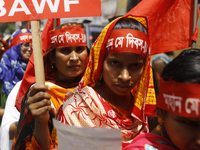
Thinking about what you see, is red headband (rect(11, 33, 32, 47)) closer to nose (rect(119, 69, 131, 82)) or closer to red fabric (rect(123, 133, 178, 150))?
nose (rect(119, 69, 131, 82))

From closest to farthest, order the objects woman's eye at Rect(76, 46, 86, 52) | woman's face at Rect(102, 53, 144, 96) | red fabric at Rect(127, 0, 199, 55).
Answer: woman's face at Rect(102, 53, 144, 96)
red fabric at Rect(127, 0, 199, 55)
woman's eye at Rect(76, 46, 86, 52)

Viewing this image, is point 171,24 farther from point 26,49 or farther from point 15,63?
point 15,63

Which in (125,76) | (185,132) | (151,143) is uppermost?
(125,76)

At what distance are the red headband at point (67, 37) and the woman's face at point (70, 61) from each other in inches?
2.5

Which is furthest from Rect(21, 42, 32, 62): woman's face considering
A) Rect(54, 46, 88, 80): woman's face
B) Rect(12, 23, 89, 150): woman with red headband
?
Rect(54, 46, 88, 80): woman's face

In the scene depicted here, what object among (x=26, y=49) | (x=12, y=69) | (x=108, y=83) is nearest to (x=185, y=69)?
(x=108, y=83)

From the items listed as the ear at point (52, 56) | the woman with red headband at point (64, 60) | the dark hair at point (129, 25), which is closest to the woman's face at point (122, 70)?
the dark hair at point (129, 25)

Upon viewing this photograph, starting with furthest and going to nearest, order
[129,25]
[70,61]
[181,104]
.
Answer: [70,61] < [129,25] < [181,104]

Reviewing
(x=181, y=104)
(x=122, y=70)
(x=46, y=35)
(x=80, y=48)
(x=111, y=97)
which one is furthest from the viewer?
(x=46, y=35)

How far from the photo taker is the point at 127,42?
175 centimetres

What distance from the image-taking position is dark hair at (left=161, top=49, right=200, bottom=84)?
114 cm

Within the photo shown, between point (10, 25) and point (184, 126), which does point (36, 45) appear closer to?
point (184, 126)

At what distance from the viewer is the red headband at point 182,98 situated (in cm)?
110

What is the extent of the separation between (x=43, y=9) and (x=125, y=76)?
82cm
